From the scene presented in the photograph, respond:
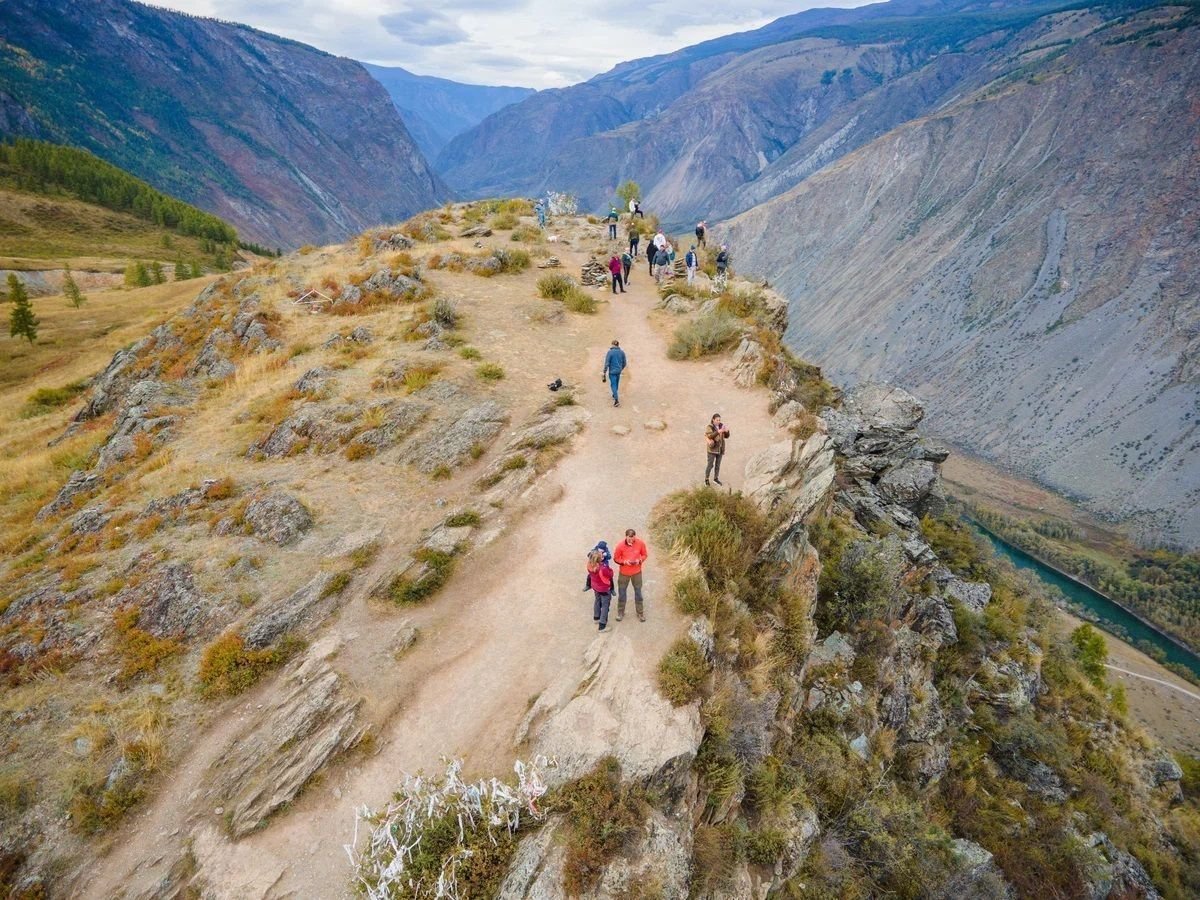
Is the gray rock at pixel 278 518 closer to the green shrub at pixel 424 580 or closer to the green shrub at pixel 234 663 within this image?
the green shrub at pixel 234 663

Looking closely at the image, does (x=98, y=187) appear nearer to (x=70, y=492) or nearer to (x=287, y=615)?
(x=70, y=492)

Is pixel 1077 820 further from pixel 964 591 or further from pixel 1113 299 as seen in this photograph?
pixel 1113 299

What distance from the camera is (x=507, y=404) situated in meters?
18.4

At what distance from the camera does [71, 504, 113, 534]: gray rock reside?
14.8 meters

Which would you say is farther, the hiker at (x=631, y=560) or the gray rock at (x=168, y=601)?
the gray rock at (x=168, y=601)

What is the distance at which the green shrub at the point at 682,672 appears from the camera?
30.5 ft

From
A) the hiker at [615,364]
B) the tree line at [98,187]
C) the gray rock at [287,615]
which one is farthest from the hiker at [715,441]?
the tree line at [98,187]

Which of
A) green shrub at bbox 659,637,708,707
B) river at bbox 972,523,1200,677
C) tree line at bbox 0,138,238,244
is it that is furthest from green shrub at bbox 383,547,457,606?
tree line at bbox 0,138,238,244

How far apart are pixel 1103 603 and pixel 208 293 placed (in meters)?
88.2

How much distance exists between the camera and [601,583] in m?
10.3

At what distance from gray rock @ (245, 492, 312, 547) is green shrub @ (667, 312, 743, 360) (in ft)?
43.4

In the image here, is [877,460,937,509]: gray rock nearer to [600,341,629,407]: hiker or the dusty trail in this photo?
the dusty trail

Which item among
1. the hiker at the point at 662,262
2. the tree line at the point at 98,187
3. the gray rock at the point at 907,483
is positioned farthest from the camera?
the tree line at the point at 98,187

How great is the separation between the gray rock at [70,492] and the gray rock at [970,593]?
29.0 m
